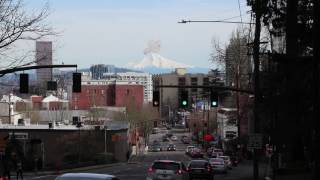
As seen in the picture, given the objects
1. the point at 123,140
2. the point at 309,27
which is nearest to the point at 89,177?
the point at 309,27

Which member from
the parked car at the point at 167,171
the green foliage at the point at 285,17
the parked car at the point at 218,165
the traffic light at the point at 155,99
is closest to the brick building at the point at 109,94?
the parked car at the point at 218,165

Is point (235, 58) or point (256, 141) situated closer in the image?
point (256, 141)

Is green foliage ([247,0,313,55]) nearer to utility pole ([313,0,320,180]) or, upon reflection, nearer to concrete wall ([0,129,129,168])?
utility pole ([313,0,320,180])

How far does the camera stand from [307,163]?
4112 cm

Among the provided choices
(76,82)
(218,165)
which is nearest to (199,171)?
(76,82)

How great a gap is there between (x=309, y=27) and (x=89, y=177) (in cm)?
1917

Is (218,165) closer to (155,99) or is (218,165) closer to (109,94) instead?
(155,99)

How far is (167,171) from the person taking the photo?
3416cm

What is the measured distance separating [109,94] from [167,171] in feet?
529

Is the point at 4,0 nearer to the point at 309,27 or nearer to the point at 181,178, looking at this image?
the point at 181,178

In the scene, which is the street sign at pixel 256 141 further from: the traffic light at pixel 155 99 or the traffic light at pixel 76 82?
the traffic light at pixel 76 82

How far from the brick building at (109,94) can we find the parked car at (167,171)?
137 metres

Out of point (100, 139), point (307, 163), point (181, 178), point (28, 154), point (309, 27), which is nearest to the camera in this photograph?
point (309, 27)

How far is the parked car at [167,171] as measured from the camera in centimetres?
3409
